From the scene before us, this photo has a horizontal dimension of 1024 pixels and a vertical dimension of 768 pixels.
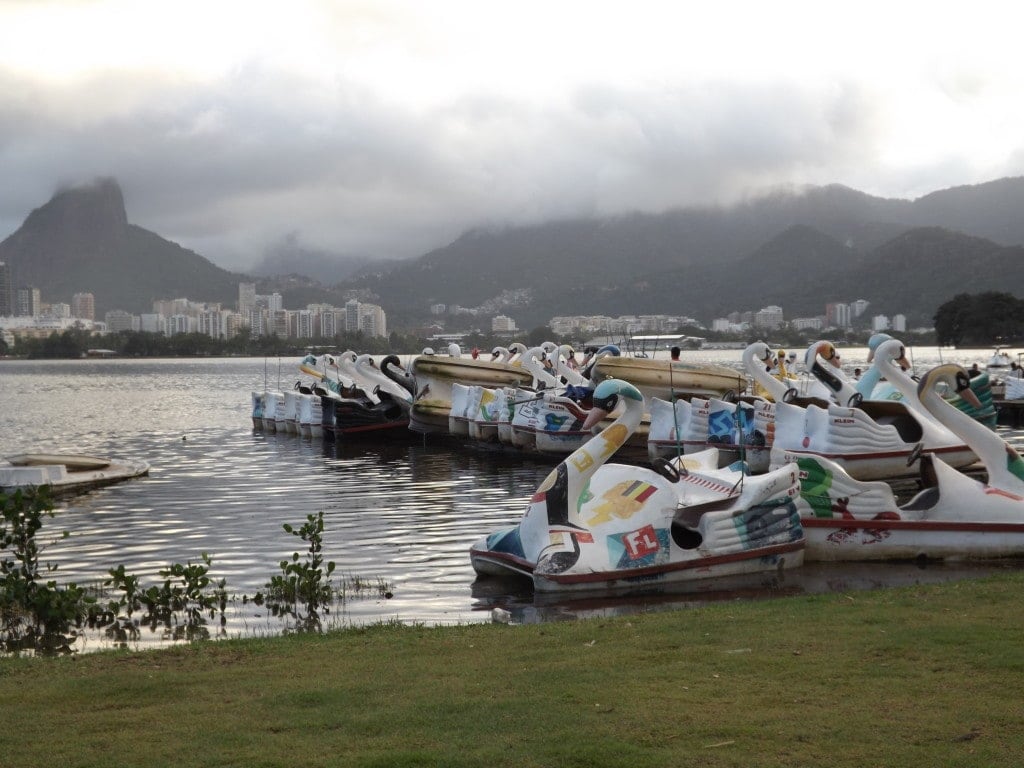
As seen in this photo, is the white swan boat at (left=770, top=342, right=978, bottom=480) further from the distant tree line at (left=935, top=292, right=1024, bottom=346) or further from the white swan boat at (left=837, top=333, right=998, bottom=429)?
the distant tree line at (left=935, top=292, right=1024, bottom=346)

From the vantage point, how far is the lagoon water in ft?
45.4

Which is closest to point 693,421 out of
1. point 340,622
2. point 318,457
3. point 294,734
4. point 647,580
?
point 318,457

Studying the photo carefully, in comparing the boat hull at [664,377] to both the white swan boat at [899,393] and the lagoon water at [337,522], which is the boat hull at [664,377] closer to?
the lagoon water at [337,522]

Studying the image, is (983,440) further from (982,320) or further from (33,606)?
(982,320)

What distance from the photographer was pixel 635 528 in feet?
45.8

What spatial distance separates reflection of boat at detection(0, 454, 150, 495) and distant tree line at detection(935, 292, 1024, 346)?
105 meters

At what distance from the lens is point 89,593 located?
1505 centimetres

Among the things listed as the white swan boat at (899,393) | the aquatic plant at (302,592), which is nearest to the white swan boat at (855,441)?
the white swan boat at (899,393)

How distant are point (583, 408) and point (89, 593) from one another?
1761 cm

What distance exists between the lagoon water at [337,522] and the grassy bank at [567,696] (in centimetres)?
282

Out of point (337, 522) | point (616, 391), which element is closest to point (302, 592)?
point (616, 391)

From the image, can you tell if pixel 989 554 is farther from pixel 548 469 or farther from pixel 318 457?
pixel 318 457

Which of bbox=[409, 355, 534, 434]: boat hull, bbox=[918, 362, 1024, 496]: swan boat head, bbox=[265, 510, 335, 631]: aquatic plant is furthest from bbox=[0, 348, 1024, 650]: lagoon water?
bbox=[918, 362, 1024, 496]: swan boat head

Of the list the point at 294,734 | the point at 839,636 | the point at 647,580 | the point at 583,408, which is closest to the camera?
the point at 294,734
